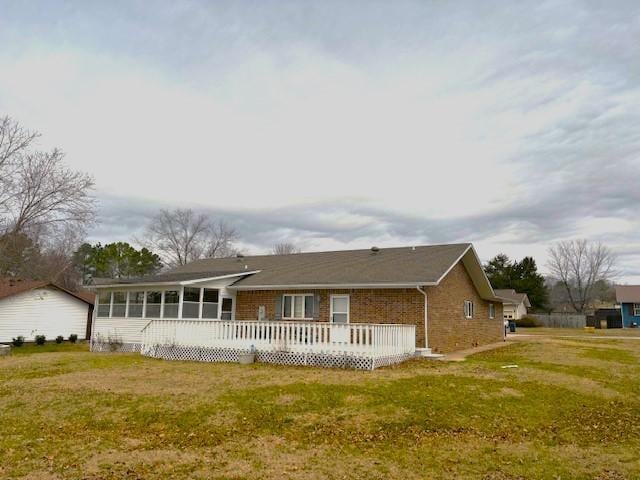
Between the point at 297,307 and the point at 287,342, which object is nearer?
the point at 287,342

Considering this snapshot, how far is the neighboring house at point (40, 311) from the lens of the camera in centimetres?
2961

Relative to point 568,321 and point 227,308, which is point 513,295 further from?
point 227,308

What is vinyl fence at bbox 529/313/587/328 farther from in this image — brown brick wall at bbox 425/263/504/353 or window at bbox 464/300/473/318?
window at bbox 464/300/473/318

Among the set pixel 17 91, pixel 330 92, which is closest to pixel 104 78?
pixel 17 91

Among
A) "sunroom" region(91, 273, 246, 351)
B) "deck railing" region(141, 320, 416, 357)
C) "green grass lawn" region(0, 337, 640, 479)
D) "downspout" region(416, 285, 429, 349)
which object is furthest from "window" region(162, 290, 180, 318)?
"downspout" region(416, 285, 429, 349)

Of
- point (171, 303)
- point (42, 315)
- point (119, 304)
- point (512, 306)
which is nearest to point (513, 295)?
point (512, 306)

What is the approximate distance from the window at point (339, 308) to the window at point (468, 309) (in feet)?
21.4

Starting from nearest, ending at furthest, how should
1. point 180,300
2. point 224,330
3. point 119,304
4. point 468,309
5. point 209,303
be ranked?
point 224,330, point 180,300, point 209,303, point 468,309, point 119,304

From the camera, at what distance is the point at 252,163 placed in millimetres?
23672

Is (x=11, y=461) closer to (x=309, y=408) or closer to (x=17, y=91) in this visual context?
(x=309, y=408)

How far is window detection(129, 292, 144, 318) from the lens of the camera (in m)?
23.0

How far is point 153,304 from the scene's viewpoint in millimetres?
22516

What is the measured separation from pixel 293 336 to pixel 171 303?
26.9 feet

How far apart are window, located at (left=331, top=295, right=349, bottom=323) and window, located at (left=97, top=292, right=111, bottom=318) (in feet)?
38.7
